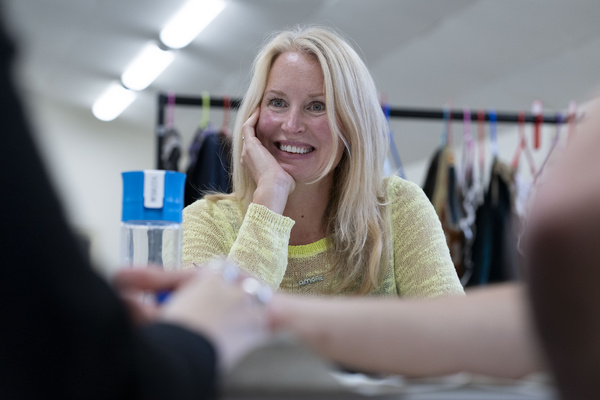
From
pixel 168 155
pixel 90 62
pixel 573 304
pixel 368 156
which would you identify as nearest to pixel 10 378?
pixel 573 304

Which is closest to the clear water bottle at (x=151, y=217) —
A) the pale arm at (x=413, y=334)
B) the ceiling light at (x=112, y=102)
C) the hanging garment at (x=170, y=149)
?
the pale arm at (x=413, y=334)

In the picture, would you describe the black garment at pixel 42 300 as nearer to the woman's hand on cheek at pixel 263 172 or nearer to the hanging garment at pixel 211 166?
the woman's hand on cheek at pixel 263 172

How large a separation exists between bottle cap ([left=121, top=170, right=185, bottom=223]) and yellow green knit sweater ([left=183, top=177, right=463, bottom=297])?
0.42 m

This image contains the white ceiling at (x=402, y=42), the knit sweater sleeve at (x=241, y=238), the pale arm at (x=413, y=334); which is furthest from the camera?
the white ceiling at (x=402, y=42)

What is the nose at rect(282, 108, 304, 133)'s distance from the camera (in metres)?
1.57

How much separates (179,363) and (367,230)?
3.83 ft

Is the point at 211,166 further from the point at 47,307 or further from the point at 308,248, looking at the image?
the point at 47,307

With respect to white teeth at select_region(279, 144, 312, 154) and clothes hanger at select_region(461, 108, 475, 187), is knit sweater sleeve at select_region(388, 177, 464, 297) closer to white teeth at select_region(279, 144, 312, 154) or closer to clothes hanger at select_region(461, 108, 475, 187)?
white teeth at select_region(279, 144, 312, 154)

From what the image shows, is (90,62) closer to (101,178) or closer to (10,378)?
(101,178)

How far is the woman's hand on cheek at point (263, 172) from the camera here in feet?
4.53

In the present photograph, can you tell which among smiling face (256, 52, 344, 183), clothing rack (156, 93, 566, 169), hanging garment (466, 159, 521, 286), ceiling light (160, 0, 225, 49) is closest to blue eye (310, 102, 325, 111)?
Answer: smiling face (256, 52, 344, 183)

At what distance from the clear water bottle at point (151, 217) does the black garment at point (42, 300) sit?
52cm

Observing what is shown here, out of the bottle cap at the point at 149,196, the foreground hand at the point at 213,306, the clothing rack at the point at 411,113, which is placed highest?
the clothing rack at the point at 411,113

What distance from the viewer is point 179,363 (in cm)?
32
